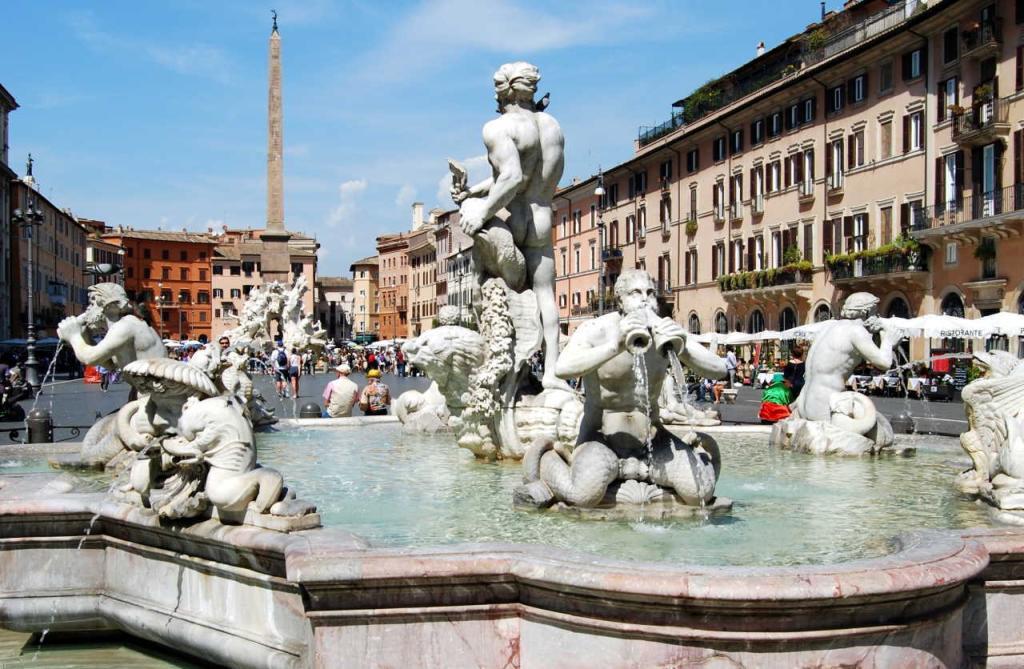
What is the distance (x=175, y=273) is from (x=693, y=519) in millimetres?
127386

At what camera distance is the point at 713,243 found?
172ft

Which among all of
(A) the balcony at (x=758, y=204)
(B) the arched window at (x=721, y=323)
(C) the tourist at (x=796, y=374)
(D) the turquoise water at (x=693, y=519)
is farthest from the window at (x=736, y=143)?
(D) the turquoise water at (x=693, y=519)

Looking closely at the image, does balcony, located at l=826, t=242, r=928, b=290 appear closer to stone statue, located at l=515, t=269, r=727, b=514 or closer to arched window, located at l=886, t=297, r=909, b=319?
arched window, located at l=886, t=297, r=909, b=319

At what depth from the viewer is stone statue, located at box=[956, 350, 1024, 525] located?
5836mm

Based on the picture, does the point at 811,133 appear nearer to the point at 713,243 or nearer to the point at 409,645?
the point at 713,243

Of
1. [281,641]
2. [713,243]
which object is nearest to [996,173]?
[713,243]

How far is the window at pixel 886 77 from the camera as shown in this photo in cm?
3809

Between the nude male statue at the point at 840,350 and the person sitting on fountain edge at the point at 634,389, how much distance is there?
363 centimetres

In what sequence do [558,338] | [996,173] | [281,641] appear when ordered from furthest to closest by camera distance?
1. [996,173]
2. [558,338]
3. [281,641]

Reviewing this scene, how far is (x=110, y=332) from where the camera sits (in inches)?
306

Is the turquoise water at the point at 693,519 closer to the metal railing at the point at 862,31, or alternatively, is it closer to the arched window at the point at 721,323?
the metal railing at the point at 862,31

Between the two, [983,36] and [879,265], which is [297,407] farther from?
[983,36]

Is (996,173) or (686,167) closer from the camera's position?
(996,173)

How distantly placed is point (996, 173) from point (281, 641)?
32270mm
